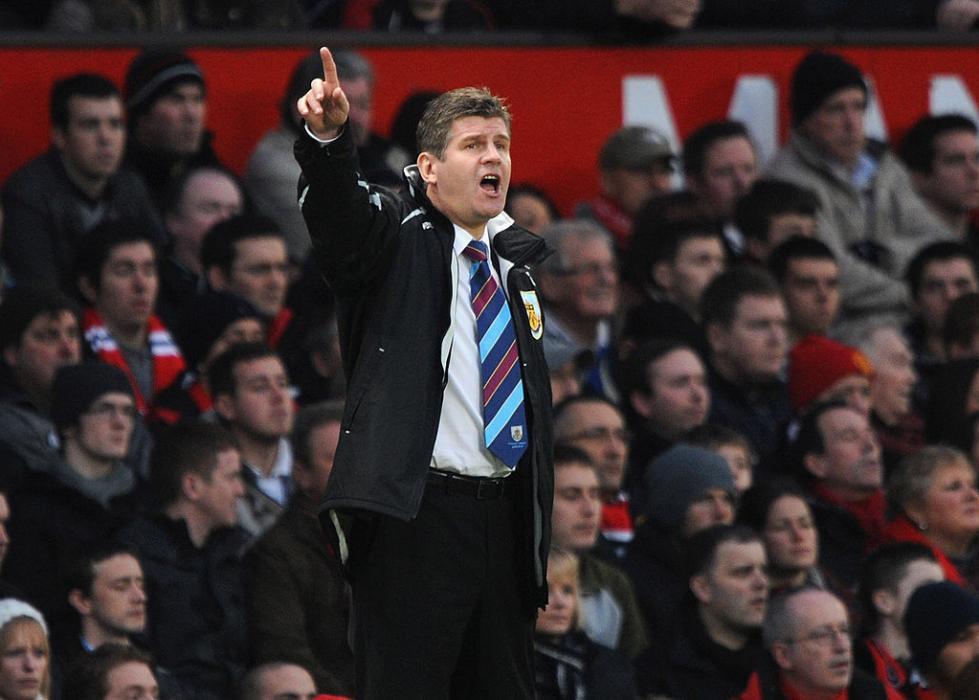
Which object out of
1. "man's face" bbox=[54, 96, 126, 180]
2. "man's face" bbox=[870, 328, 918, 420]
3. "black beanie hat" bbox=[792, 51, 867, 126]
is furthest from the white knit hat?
"black beanie hat" bbox=[792, 51, 867, 126]

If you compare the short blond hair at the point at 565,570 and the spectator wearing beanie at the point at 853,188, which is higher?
the spectator wearing beanie at the point at 853,188

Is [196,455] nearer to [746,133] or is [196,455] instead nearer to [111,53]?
[111,53]

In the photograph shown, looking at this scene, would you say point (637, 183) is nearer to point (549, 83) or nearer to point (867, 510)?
point (549, 83)

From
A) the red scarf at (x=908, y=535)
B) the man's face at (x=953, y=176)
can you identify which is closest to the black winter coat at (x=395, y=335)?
the red scarf at (x=908, y=535)

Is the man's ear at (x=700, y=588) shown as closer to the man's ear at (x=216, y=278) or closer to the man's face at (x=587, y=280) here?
the man's face at (x=587, y=280)

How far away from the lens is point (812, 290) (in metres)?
10.8

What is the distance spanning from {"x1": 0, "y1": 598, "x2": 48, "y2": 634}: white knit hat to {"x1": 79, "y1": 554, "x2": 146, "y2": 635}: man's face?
12.4 inches

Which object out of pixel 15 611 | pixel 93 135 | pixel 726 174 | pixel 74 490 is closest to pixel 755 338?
pixel 726 174

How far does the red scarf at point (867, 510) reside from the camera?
32.4 ft

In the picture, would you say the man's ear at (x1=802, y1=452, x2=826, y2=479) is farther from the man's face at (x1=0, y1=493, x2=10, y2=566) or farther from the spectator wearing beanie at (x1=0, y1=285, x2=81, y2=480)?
the man's face at (x1=0, y1=493, x2=10, y2=566)

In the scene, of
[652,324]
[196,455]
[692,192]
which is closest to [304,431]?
[196,455]

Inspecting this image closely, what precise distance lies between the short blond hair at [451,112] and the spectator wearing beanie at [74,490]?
306 centimetres

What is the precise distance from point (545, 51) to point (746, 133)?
110cm

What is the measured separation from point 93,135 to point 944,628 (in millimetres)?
4028
